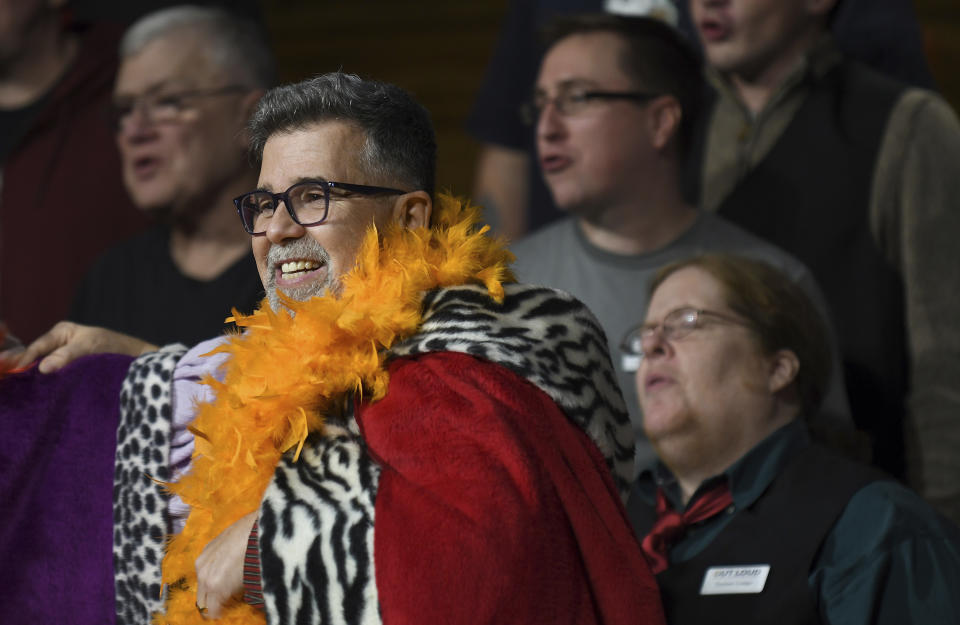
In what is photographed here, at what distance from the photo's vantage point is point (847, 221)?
9.36 ft

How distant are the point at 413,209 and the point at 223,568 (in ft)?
1.69

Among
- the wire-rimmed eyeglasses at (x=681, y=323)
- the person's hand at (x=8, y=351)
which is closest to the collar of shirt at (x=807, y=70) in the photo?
the wire-rimmed eyeglasses at (x=681, y=323)

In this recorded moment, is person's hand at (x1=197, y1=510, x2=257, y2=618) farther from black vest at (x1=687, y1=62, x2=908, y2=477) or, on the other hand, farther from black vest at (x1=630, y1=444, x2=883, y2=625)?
black vest at (x1=687, y1=62, x2=908, y2=477)

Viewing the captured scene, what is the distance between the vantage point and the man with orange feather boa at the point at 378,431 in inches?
57.3

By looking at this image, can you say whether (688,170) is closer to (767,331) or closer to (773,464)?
(767,331)

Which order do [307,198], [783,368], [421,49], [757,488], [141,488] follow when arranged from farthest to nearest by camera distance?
[421,49], [783,368], [757,488], [141,488], [307,198]

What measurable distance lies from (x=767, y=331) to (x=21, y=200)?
191 centimetres

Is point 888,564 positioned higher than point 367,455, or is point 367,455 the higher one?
point 367,455

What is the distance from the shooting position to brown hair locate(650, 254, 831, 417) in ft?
7.89

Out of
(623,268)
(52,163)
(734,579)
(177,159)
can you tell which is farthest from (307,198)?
(52,163)

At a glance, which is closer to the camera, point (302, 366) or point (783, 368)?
point (302, 366)

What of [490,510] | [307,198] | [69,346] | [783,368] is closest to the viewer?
[490,510]

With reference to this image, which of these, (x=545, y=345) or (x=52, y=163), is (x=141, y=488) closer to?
(x=545, y=345)

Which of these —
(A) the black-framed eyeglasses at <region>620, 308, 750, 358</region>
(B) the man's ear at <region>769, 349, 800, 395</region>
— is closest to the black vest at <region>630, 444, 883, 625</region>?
(B) the man's ear at <region>769, 349, 800, 395</region>
